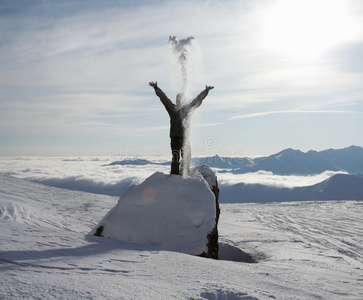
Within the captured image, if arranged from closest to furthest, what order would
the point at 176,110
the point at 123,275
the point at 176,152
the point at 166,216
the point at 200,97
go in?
1. the point at 123,275
2. the point at 166,216
3. the point at 176,152
4. the point at 176,110
5. the point at 200,97

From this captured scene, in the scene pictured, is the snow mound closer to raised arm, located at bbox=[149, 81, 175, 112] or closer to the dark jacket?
the dark jacket

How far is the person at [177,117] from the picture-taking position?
990 centimetres

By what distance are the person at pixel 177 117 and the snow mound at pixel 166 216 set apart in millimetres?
886

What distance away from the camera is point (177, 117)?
32.6 ft

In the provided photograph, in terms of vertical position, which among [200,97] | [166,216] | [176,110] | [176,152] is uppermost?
[200,97]

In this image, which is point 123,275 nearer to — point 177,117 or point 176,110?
point 177,117

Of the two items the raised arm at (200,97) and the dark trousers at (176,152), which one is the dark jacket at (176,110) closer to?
the raised arm at (200,97)

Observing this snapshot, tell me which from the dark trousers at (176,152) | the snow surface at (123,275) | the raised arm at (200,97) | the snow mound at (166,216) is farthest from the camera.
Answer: the raised arm at (200,97)

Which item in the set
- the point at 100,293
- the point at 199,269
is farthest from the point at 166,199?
the point at 100,293

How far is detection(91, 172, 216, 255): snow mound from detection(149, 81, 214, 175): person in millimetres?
886

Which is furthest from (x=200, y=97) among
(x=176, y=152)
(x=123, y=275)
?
(x=123, y=275)

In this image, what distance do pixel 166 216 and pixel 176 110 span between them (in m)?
3.60

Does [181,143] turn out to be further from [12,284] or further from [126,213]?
[12,284]

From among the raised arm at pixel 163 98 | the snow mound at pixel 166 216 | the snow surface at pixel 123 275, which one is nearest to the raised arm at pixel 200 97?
the raised arm at pixel 163 98
